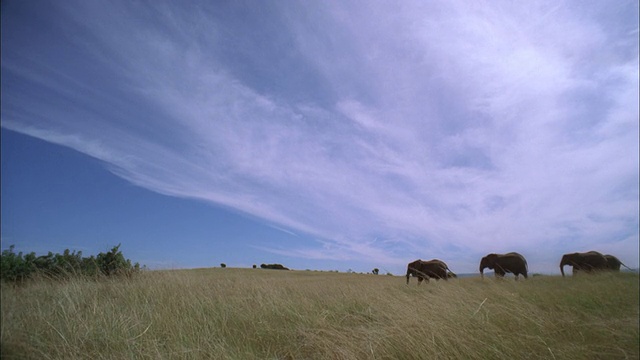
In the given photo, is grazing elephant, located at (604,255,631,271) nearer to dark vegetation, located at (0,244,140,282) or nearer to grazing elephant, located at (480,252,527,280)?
grazing elephant, located at (480,252,527,280)

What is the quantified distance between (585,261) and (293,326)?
1613 centimetres

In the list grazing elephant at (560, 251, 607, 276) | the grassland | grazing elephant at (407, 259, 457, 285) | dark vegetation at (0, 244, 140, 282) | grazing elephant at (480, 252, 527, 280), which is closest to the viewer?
the grassland

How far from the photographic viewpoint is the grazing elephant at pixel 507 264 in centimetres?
1264

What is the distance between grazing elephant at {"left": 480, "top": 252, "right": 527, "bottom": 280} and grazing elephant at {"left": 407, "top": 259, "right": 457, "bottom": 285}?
3.57 m

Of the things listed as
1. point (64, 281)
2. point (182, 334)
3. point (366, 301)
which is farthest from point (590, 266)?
point (64, 281)

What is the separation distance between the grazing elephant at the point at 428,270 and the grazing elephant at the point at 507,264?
140 inches

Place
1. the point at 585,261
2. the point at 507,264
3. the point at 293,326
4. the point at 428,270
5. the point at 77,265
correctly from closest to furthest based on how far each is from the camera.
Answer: the point at 293,326 < the point at 77,265 < the point at 428,270 < the point at 507,264 < the point at 585,261

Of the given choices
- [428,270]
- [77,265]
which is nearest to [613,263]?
[428,270]

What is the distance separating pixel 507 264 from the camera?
1273 centimetres

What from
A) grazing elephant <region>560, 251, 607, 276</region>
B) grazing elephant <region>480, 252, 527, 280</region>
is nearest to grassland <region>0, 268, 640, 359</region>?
grazing elephant <region>480, 252, 527, 280</region>

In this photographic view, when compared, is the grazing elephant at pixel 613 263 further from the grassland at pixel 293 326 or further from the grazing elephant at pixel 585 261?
the grassland at pixel 293 326

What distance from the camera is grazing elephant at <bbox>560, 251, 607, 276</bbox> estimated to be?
14.0 meters

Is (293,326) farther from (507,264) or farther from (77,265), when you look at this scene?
(507,264)

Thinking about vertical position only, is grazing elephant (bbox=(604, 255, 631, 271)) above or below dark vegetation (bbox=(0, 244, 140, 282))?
above
